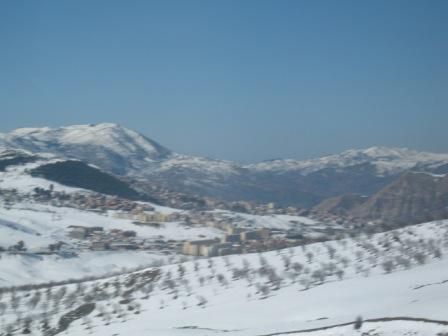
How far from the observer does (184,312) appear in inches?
1425

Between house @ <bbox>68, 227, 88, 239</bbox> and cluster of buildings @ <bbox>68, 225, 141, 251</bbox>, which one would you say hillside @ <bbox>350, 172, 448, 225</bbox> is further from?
house @ <bbox>68, 227, 88, 239</bbox>

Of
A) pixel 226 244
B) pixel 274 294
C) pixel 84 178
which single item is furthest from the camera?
pixel 84 178

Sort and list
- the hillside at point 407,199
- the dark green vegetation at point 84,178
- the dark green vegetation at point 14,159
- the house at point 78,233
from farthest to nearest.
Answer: the dark green vegetation at point 14,159
the dark green vegetation at point 84,178
the hillside at point 407,199
the house at point 78,233

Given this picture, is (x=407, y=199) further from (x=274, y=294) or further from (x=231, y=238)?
(x=274, y=294)

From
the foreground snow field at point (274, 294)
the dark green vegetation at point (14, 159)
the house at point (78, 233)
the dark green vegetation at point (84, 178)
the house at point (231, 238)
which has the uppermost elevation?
the dark green vegetation at point (14, 159)

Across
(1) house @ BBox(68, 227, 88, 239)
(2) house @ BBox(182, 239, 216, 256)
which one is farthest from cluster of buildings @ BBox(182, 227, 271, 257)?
(1) house @ BBox(68, 227, 88, 239)

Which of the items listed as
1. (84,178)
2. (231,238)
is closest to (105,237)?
(231,238)

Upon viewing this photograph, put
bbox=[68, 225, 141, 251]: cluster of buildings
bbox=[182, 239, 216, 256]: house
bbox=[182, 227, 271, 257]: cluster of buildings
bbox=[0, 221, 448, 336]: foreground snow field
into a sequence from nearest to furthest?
bbox=[0, 221, 448, 336]: foreground snow field → bbox=[182, 227, 271, 257]: cluster of buildings → bbox=[182, 239, 216, 256]: house → bbox=[68, 225, 141, 251]: cluster of buildings

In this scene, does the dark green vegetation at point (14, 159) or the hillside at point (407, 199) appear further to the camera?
the dark green vegetation at point (14, 159)

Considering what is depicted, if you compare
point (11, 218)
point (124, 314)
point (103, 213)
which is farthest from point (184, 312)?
point (103, 213)

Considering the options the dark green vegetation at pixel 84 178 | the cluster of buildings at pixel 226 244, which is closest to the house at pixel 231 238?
the cluster of buildings at pixel 226 244

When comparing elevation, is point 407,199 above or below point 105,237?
above

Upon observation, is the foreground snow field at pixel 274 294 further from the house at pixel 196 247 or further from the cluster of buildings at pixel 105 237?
the cluster of buildings at pixel 105 237

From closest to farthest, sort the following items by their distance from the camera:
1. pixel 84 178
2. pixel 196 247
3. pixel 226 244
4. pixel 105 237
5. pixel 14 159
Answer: pixel 196 247
pixel 226 244
pixel 105 237
pixel 84 178
pixel 14 159
